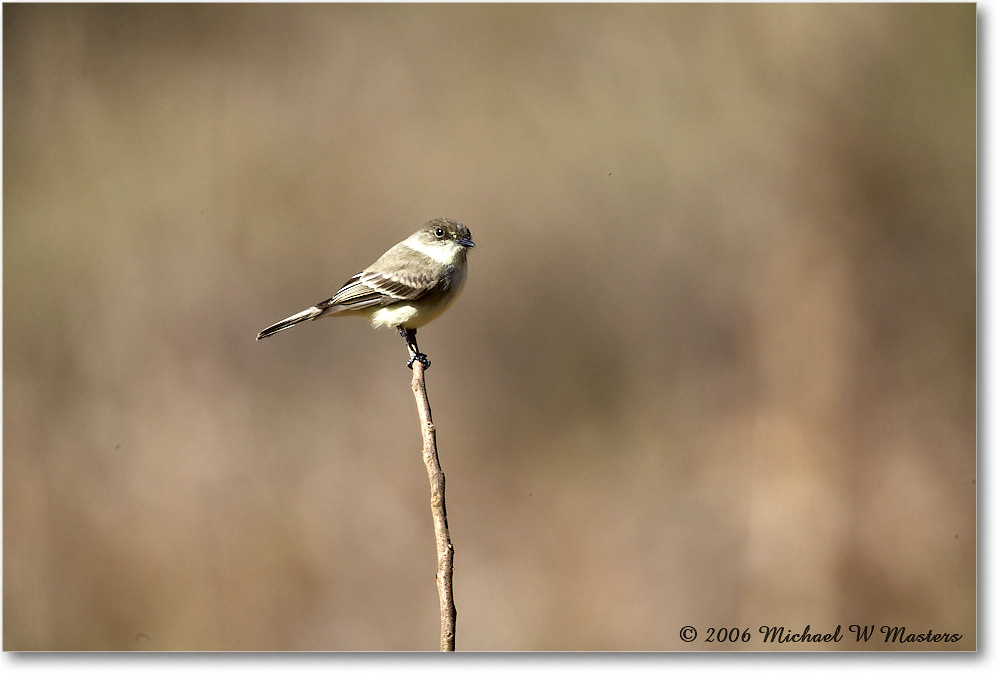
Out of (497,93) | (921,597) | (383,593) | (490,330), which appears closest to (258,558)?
(383,593)

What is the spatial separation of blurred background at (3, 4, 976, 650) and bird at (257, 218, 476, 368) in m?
1.07

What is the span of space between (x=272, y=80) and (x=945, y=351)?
2782 millimetres

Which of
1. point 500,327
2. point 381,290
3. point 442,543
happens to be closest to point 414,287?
point 381,290

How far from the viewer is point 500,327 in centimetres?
389

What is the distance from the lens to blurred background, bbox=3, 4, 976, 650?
9.73ft

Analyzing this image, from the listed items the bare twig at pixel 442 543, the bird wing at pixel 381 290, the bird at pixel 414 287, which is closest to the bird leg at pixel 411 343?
the bird at pixel 414 287

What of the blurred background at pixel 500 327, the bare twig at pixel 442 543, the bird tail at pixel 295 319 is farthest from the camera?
the blurred background at pixel 500 327

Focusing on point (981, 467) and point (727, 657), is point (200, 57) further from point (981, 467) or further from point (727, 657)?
point (981, 467)

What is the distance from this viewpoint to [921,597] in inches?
112

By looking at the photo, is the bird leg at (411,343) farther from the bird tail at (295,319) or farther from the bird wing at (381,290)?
the bird tail at (295,319)

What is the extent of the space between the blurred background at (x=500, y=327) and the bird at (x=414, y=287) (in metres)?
1.07

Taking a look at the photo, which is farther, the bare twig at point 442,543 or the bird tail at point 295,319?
the bird tail at point 295,319

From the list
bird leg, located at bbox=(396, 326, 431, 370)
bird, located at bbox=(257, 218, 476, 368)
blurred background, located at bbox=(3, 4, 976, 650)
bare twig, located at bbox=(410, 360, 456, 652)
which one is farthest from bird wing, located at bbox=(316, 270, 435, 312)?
blurred background, located at bbox=(3, 4, 976, 650)

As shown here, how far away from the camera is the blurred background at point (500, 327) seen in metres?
2.96
